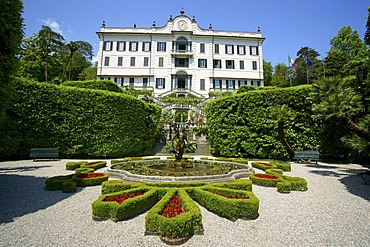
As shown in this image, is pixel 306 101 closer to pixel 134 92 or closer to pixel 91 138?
pixel 91 138

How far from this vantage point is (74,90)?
12969 millimetres

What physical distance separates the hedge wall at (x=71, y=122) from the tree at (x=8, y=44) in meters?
7.45

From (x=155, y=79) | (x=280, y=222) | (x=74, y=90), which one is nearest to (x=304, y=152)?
(x=280, y=222)

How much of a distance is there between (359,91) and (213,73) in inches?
1050

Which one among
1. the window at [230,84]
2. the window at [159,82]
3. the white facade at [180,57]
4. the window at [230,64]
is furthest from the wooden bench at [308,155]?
Answer: the window at [230,64]

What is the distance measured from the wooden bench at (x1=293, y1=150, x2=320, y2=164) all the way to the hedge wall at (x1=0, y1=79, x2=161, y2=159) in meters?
11.9

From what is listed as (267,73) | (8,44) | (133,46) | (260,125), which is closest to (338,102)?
(260,125)

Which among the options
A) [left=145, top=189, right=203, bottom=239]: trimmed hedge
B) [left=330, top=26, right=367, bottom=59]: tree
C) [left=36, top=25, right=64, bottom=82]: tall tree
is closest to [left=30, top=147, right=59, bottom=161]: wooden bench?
[left=145, top=189, right=203, bottom=239]: trimmed hedge

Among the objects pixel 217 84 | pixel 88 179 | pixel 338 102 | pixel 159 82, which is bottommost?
pixel 88 179

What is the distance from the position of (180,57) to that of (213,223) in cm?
3580

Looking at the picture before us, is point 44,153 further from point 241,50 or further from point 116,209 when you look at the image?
point 241,50

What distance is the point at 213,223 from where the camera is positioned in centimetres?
395

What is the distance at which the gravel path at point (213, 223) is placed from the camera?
10.6ft

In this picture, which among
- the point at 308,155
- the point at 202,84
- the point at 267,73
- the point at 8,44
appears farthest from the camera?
the point at 267,73
